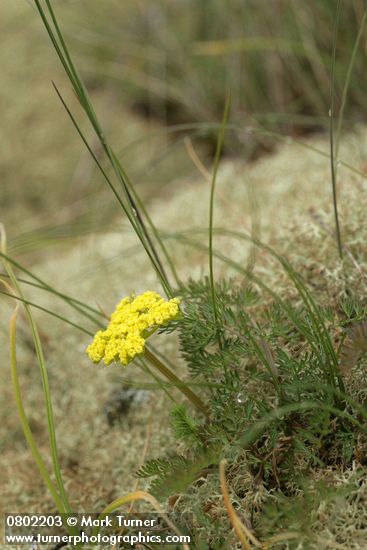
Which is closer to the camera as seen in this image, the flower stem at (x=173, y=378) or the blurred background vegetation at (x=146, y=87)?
the flower stem at (x=173, y=378)

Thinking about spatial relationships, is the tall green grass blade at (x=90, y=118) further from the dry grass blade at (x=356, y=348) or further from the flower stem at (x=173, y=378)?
the dry grass blade at (x=356, y=348)

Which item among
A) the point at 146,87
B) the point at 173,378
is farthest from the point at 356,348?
the point at 146,87

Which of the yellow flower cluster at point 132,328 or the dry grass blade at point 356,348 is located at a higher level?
the yellow flower cluster at point 132,328

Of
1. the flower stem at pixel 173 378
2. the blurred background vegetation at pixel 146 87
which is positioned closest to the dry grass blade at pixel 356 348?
the flower stem at pixel 173 378

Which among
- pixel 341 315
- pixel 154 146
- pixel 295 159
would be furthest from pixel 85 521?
pixel 154 146

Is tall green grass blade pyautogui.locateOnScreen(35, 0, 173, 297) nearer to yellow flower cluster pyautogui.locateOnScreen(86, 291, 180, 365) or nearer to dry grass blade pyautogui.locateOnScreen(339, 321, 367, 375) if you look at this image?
yellow flower cluster pyautogui.locateOnScreen(86, 291, 180, 365)

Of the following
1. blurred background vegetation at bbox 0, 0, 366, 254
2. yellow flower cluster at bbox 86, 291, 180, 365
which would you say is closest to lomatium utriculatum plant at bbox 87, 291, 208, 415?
yellow flower cluster at bbox 86, 291, 180, 365

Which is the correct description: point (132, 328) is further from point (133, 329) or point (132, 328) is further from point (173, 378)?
point (173, 378)
